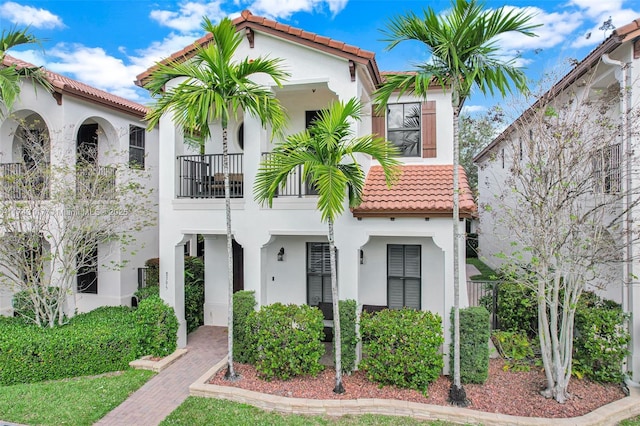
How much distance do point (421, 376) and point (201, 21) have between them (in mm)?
8850

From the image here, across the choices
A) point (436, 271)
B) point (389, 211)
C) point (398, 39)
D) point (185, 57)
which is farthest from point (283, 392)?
point (185, 57)

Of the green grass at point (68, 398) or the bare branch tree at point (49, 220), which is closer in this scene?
the green grass at point (68, 398)

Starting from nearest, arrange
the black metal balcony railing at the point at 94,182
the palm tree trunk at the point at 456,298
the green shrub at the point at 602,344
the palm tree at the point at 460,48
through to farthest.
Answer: the palm tree at the point at 460,48 < the palm tree trunk at the point at 456,298 < the green shrub at the point at 602,344 < the black metal balcony railing at the point at 94,182

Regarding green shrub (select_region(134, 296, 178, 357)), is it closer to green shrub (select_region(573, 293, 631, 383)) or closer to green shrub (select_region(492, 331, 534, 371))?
green shrub (select_region(492, 331, 534, 371))

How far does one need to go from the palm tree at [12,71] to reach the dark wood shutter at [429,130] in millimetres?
12013

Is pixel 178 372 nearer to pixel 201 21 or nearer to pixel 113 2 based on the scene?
pixel 201 21

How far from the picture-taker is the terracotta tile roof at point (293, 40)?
28.8ft

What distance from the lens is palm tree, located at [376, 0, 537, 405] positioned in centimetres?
639

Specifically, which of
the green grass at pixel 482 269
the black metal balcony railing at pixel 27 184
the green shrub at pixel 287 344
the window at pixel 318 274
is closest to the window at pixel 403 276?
the window at pixel 318 274

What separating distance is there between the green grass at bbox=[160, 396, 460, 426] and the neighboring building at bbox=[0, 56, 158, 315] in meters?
6.49

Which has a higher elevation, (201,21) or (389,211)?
(201,21)

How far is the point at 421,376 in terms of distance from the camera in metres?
7.40

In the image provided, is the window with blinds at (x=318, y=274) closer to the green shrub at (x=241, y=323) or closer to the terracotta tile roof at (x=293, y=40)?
the green shrub at (x=241, y=323)

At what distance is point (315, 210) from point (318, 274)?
2.86 metres
